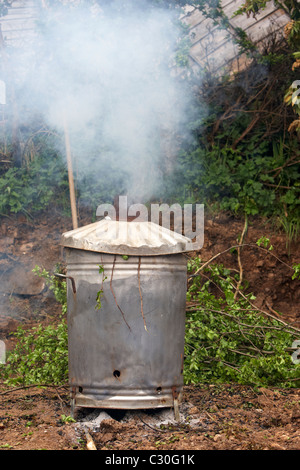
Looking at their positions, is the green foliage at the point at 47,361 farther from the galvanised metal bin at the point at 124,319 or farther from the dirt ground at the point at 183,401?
the galvanised metal bin at the point at 124,319

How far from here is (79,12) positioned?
265 inches

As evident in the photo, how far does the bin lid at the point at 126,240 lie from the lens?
10.8 ft

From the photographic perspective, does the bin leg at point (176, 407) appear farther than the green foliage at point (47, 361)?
No

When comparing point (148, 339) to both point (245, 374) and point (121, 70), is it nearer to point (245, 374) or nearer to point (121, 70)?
point (245, 374)

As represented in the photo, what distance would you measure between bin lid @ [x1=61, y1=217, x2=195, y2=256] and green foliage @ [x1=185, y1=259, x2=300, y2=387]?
1183 mm

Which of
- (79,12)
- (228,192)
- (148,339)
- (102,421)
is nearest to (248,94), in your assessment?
(228,192)

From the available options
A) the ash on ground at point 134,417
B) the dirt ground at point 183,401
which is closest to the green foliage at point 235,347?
the dirt ground at point 183,401

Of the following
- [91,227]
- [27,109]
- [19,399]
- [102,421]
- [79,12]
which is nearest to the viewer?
[102,421]

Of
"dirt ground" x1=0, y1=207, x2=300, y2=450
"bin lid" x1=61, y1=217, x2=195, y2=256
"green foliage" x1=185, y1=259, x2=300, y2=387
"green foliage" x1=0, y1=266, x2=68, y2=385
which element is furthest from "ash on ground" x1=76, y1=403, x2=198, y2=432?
"bin lid" x1=61, y1=217, x2=195, y2=256

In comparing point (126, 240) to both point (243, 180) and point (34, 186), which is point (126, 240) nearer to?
point (243, 180)

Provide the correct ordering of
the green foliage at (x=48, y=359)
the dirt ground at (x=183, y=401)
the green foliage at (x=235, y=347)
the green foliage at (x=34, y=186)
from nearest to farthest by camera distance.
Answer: the dirt ground at (x=183, y=401) → the green foliage at (x=235, y=347) → the green foliage at (x=48, y=359) → the green foliage at (x=34, y=186)

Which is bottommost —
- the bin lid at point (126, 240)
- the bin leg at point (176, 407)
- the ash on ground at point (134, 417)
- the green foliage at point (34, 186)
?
the ash on ground at point (134, 417)

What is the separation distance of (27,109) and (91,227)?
4423 millimetres

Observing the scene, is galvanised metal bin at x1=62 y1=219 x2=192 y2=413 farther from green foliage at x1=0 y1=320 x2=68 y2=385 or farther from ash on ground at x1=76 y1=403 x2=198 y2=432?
green foliage at x1=0 y1=320 x2=68 y2=385
